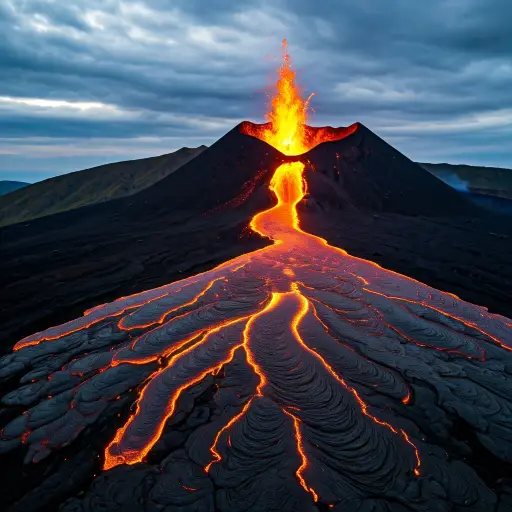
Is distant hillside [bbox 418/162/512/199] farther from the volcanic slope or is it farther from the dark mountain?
the volcanic slope

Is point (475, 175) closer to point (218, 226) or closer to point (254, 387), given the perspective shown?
point (218, 226)

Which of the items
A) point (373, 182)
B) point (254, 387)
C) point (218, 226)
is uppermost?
point (373, 182)

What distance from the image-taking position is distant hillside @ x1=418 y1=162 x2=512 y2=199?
307 feet

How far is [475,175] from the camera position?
322ft

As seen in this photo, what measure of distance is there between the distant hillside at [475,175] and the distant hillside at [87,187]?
68.6 metres

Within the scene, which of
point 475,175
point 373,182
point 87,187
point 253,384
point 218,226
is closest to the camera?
point 253,384

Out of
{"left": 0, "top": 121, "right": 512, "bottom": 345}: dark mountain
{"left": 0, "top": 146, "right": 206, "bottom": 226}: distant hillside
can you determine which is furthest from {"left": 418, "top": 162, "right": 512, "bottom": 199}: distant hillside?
{"left": 0, "top": 146, "right": 206, "bottom": 226}: distant hillside

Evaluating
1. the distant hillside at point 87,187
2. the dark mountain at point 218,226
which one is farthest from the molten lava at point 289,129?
the distant hillside at point 87,187

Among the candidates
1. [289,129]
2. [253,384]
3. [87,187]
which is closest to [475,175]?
[289,129]

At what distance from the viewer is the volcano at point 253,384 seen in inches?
265

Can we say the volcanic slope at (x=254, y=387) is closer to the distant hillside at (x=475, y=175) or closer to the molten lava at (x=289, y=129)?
the molten lava at (x=289, y=129)

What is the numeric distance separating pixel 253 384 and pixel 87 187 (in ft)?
347

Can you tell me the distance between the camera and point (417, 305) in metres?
14.8

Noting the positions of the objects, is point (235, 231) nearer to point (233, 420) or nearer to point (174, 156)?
point (233, 420)
